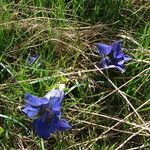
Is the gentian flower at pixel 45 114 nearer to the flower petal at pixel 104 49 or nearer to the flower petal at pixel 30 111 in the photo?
the flower petal at pixel 30 111

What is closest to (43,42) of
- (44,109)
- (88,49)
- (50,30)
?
(50,30)

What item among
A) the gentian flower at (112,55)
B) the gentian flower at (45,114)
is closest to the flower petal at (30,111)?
the gentian flower at (45,114)

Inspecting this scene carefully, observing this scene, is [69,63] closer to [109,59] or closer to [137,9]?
[109,59]

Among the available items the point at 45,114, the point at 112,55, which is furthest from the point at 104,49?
the point at 45,114

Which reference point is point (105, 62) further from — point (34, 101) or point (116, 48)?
point (34, 101)

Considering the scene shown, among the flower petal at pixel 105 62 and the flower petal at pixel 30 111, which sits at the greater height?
the flower petal at pixel 30 111

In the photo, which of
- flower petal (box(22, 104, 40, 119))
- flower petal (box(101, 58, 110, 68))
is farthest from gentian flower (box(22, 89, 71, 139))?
flower petal (box(101, 58, 110, 68))
